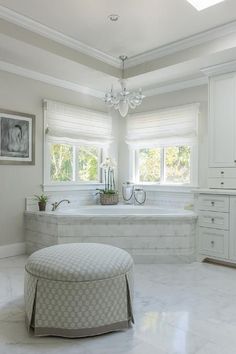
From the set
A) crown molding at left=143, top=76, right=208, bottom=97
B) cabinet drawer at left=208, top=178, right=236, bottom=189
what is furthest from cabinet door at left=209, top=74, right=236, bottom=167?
crown molding at left=143, top=76, right=208, bottom=97

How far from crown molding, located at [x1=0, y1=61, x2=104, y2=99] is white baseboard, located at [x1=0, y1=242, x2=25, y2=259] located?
2.35 meters

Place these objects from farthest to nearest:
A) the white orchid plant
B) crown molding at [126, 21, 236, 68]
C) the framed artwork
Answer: the white orchid plant
the framed artwork
crown molding at [126, 21, 236, 68]

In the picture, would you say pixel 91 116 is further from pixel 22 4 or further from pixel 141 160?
pixel 22 4

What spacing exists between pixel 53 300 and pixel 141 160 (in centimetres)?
376

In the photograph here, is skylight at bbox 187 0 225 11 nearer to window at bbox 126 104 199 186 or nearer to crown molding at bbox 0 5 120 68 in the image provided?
crown molding at bbox 0 5 120 68

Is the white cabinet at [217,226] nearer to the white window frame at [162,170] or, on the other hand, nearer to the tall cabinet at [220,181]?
the tall cabinet at [220,181]

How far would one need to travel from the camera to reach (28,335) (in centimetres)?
206

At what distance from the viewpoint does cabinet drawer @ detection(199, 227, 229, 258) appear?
12.1 feet

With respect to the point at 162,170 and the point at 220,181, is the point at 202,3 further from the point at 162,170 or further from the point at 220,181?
the point at 162,170

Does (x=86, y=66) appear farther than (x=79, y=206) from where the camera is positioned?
No

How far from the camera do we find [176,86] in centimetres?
479

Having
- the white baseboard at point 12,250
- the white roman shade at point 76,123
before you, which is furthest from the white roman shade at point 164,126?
the white baseboard at point 12,250

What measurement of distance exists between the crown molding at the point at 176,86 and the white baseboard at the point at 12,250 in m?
3.15

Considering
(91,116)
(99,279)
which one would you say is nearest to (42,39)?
(91,116)
